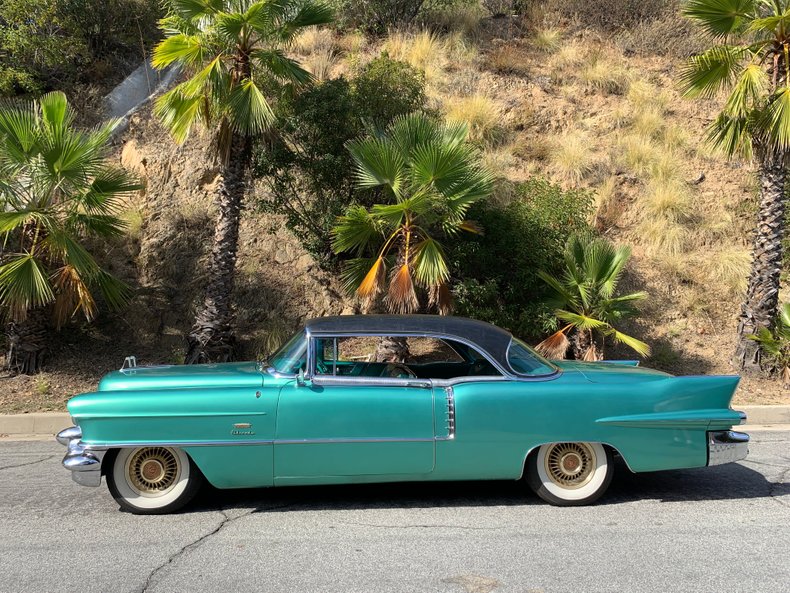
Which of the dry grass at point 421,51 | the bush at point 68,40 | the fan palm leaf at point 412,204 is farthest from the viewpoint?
the dry grass at point 421,51

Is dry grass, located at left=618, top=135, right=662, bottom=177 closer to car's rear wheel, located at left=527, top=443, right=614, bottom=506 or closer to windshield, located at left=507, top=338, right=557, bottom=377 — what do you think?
windshield, located at left=507, top=338, right=557, bottom=377

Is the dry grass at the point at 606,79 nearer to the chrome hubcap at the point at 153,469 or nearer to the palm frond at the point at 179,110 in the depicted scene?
the palm frond at the point at 179,110

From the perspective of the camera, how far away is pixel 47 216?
959 centimetres

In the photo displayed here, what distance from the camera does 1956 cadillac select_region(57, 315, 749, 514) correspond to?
5051 millimetres

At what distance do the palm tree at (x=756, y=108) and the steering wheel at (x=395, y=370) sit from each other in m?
7.30

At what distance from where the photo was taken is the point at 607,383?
541 cm

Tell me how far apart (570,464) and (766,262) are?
713 centimetres

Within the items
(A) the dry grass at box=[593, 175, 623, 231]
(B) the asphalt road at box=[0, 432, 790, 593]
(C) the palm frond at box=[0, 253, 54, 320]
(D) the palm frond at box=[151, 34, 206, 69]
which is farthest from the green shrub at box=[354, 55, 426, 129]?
(B) the asphalt road at box=[0, 432, 790, 593]

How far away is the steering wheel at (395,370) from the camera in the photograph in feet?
18.5

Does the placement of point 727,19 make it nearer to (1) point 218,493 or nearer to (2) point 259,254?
(2) point 259,254

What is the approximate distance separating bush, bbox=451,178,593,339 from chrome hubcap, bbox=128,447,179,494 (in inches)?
245

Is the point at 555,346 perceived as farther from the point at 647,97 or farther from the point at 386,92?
the point at 647,97

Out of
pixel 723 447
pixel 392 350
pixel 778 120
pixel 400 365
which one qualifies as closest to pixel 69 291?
pixel 392 350

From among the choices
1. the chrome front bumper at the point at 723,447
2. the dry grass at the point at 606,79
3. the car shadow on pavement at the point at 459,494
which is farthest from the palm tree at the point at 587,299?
the dry grass at the point at 606,79
